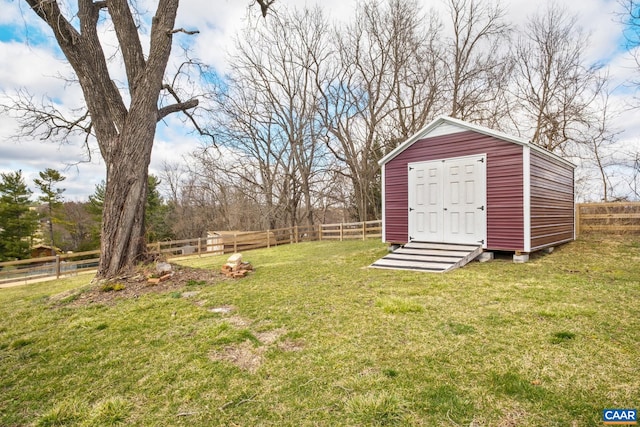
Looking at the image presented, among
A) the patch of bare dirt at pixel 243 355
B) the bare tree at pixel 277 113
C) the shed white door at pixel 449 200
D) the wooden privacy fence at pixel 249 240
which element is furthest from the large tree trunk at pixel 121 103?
the bare tree at pixel 277 113

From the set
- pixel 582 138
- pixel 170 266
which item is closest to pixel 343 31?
pixel 582 138

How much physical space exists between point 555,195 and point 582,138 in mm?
9022

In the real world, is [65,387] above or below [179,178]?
below

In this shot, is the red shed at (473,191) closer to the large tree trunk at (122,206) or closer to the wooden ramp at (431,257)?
the wooden ramp at (431,257)

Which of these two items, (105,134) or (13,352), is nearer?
(13,352)

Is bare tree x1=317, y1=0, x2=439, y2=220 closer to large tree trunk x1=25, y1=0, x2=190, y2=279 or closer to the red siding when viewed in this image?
the red siding

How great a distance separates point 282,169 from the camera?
18.9 metres

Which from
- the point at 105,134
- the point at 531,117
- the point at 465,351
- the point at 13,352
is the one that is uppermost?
the point at 531,117

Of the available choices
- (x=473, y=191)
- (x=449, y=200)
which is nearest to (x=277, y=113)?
(x=449, y=200)

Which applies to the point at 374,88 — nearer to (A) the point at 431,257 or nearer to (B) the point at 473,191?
(B) the point at 473,191

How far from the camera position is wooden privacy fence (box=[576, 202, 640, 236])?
30.5ft

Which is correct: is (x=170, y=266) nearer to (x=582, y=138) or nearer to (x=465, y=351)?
(x=465, y=351)

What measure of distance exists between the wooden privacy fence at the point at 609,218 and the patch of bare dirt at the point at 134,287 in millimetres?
11799

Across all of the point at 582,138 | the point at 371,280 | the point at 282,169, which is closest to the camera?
the point at 371,280
